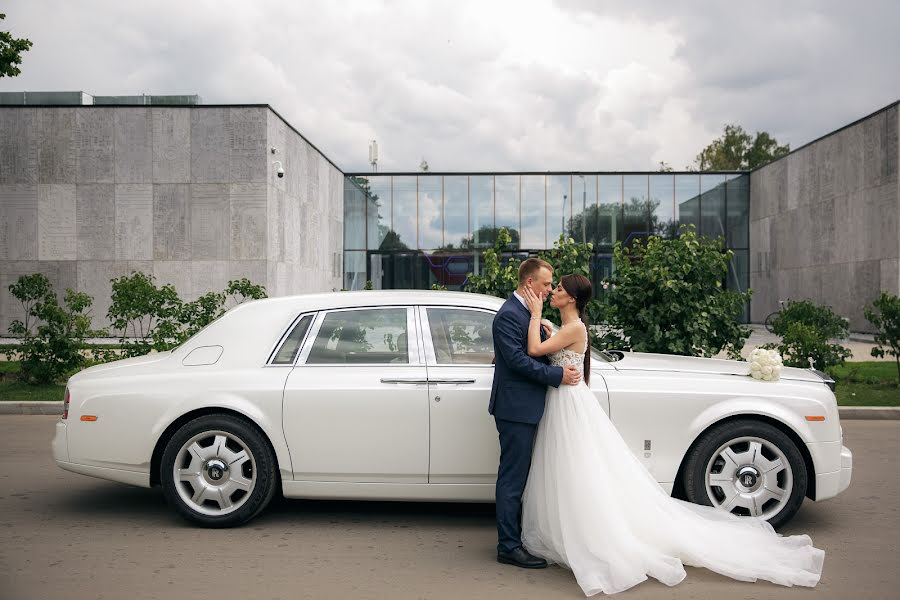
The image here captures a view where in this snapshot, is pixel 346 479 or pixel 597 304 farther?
pixel 597 304

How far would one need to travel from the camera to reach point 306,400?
534cm

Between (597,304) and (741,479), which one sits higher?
(597,304)

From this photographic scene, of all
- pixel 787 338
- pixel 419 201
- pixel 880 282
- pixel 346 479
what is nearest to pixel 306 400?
pixel 346 479

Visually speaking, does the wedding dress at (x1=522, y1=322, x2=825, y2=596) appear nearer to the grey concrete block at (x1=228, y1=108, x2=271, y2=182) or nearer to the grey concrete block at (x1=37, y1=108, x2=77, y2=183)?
the grey concrete block at (x1=228, y1=108, x2=271, y2=182)

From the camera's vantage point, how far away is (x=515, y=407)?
15.5 feet

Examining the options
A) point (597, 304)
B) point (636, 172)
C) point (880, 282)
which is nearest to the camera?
point (597, 304)

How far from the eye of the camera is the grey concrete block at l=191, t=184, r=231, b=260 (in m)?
22.7

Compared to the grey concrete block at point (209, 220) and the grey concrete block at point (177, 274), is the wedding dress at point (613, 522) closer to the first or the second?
the grey concrete block at point (209, 220)

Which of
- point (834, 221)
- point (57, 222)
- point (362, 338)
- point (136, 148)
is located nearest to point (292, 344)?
point (362, 338)

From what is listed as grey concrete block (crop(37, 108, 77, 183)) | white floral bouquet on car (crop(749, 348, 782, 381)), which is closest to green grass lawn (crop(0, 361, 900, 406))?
white floral bouquet on car (crop(749, 348, 782, 381))

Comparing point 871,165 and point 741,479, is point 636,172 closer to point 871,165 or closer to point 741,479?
point 871,165

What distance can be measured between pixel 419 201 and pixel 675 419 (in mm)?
29599

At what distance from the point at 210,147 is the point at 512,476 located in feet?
65.7

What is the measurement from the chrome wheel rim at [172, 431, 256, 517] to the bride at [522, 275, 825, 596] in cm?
190
